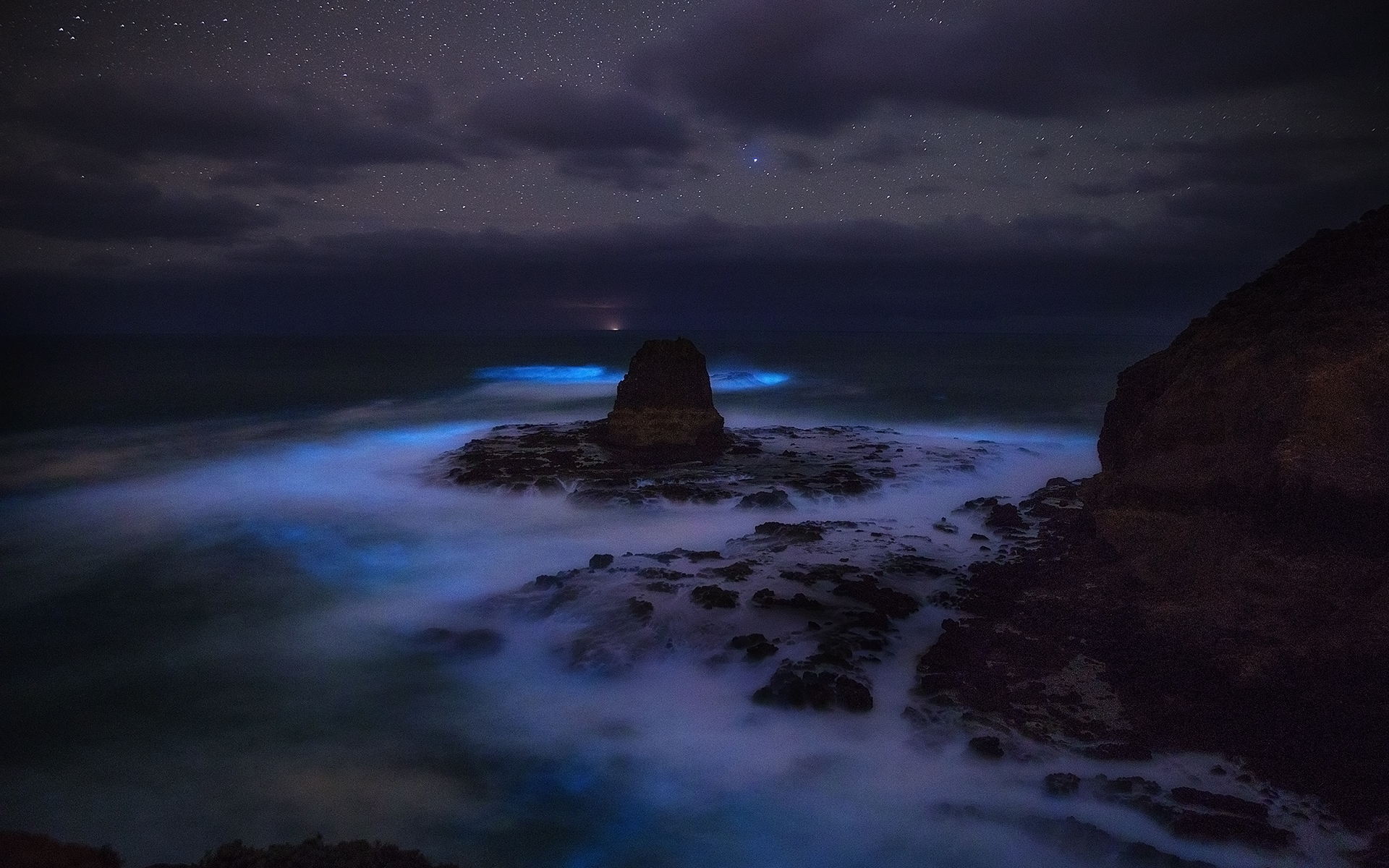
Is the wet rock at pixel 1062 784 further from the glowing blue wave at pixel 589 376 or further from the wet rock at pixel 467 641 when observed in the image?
the glowing blue wave at pixel 589 376

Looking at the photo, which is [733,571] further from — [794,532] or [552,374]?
[552,374]

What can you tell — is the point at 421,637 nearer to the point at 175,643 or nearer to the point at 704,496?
the point at 175,643

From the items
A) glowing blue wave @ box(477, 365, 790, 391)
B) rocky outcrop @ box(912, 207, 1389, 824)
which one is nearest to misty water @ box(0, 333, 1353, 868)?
rocky outcrop @ box(912, 207, 1389, 824)

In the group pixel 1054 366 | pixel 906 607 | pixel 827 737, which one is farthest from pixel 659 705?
pixel 1054 366

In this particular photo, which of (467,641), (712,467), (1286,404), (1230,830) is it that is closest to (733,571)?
(467,641)

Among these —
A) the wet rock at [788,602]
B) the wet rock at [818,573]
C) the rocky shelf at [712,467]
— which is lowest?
the wet rock at [788,602]

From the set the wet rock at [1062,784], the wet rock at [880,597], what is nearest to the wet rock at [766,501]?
the wet rock at [880,597]
